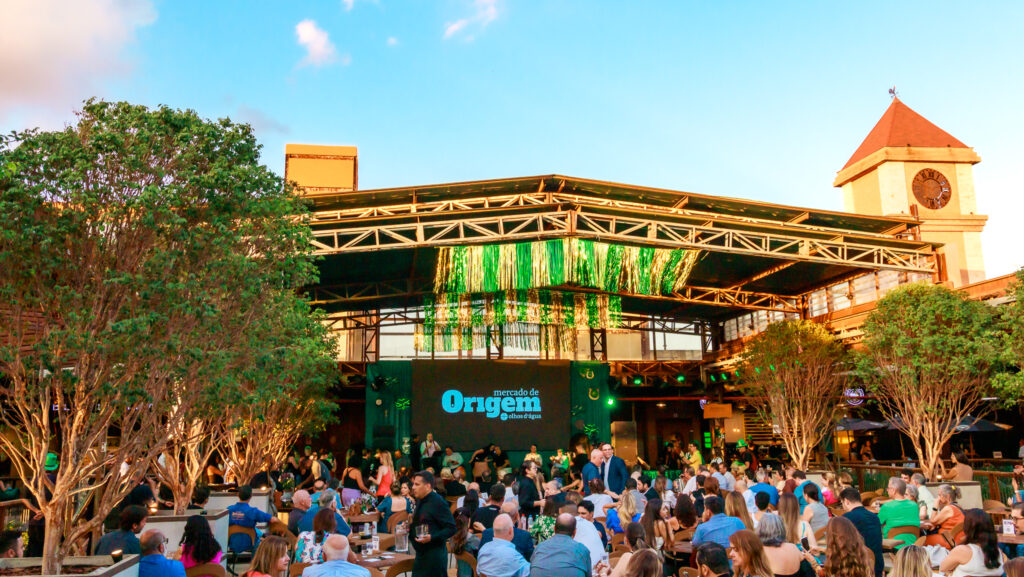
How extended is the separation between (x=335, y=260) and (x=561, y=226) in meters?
5.58

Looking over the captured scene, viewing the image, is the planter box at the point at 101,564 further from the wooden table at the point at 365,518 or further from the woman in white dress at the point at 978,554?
the woman in white dress at the point at 978,554

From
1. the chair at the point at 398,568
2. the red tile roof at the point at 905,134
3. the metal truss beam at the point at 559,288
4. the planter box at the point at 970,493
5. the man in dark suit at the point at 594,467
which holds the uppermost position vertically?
the red tile roof at the point at 905,134

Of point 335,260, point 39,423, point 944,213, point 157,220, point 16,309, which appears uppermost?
point 944,213

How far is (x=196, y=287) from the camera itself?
7.10m

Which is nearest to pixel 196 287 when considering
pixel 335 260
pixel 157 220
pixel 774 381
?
pixel 157 220

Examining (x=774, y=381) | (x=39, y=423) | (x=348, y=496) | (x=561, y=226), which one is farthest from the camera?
(x=774, y=381)

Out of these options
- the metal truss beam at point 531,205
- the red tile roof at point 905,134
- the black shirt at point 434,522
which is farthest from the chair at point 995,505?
the red tile roof at point 905,134

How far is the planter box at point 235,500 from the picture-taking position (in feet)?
36.0

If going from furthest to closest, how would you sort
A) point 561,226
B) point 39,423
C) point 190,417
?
point 561,226, point 190,417, point 39,423

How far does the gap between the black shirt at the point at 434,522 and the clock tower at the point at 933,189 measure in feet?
99.9

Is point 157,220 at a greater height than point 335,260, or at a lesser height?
lesser

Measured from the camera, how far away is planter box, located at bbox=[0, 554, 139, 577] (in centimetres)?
490

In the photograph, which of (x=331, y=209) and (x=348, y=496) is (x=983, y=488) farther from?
(x=331, y=209)

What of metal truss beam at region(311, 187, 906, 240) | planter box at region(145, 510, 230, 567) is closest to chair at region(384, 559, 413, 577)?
planter box at region(145, 510, 230, 567)
